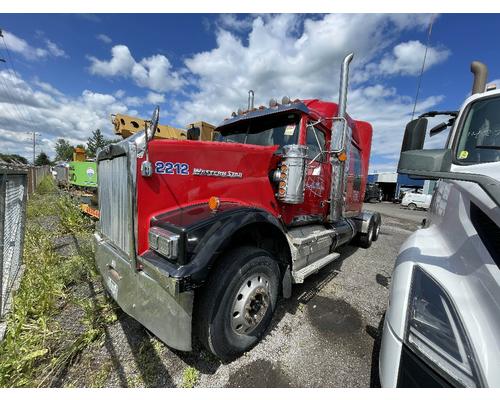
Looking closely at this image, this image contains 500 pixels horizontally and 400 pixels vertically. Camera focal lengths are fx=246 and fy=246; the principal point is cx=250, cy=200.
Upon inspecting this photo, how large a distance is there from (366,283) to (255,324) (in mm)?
2618

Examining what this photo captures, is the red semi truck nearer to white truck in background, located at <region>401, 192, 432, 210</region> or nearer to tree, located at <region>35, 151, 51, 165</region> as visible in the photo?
white truck in background, located at <region>401, 192, 432, 210</region>

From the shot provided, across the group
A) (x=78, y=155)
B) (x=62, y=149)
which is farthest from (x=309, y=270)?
(x=62, y=149)

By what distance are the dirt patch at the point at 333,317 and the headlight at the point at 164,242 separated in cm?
206

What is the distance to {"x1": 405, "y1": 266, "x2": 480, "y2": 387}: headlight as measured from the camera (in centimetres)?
114

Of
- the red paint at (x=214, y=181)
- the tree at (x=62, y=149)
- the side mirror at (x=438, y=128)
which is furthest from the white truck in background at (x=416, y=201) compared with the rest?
the tree at (x=62, y=149)

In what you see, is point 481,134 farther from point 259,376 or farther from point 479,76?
point 259,376

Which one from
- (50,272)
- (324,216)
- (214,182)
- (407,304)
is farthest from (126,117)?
(407,304)

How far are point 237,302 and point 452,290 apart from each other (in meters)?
1.65

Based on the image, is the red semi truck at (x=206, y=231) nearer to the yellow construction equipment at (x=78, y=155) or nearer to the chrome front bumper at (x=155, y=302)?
the chrome front bumper at (x=155, y=302)

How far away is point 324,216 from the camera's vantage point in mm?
4277

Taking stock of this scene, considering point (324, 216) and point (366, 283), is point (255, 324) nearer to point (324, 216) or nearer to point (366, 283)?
point (324, 216)

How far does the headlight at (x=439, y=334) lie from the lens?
114cm

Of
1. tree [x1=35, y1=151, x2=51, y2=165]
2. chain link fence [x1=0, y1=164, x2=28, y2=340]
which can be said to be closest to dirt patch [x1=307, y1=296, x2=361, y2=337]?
chain link fence [x1=0, y1=164, x2=28, y2=340]

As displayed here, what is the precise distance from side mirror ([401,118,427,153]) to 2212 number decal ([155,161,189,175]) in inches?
73.5
